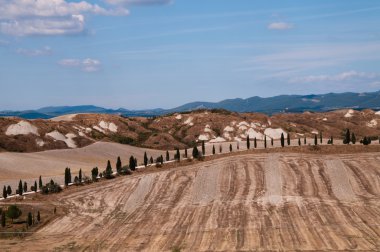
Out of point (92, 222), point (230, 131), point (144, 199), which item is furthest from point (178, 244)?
point (230, 131)

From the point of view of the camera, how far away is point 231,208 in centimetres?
8012

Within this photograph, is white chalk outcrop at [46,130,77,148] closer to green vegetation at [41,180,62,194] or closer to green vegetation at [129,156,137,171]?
green vegetation at [129,156,137,171]

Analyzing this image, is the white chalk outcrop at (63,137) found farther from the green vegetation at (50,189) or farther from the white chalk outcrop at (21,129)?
the green vegetation at (50,189)

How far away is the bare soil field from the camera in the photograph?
62.6 metres

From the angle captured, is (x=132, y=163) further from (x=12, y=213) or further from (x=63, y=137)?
(x=63, y=137)

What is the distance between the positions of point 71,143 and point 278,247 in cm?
12211

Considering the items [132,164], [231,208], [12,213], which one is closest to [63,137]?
[132,164]

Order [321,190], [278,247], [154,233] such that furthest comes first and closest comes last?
1. [321,190]
2. [154,233]
3. [278,247]

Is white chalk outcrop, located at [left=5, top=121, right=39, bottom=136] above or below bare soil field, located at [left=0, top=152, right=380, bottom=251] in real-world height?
above

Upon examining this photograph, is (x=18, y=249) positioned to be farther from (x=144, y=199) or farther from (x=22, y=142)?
(x=22, y=142)

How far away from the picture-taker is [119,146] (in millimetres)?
169125

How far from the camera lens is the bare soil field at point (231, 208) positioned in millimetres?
62625

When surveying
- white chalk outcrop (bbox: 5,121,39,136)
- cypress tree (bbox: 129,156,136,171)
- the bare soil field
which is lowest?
the bare soil field

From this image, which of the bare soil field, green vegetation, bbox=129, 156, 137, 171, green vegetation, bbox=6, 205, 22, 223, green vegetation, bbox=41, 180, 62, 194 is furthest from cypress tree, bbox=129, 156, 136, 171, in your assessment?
green vegetation, bbox=6, 205, 22, 223
